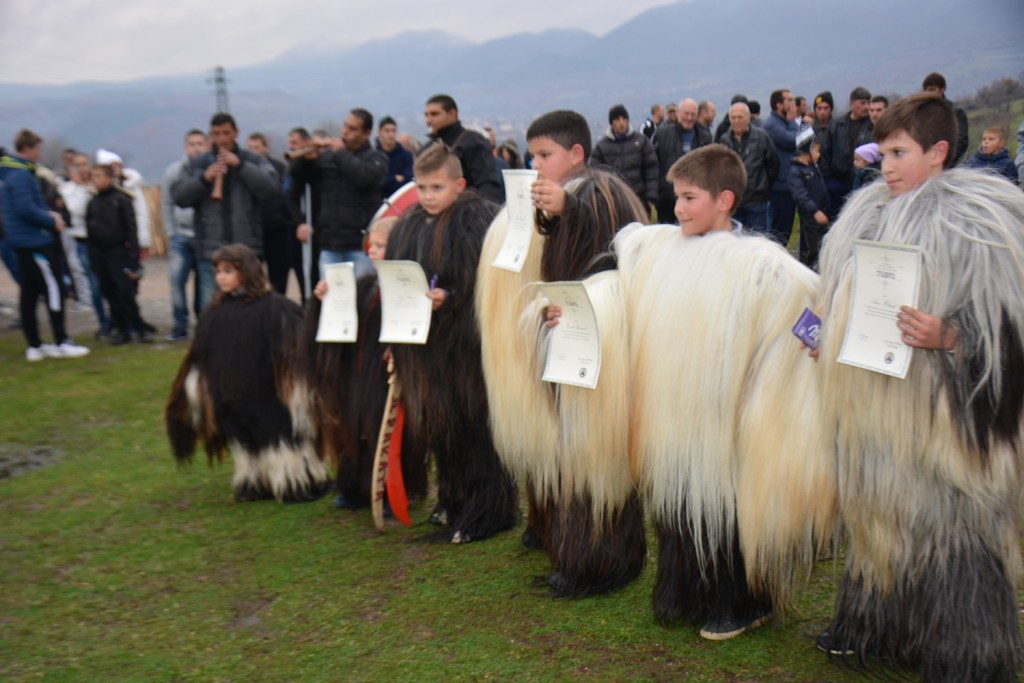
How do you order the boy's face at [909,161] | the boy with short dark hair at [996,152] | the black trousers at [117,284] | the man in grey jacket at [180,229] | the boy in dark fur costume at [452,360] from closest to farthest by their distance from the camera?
1. the boy's face at [909,161]
2. the boy in dark fur costume at [452,360]
3. the boy with short dark hair at [996,152]
4. the man in grey jacket at [180,229]
5. the black trousers at [117,284]

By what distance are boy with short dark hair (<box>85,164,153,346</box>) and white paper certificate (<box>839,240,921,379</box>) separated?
31.8ft

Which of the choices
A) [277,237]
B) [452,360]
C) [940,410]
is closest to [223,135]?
[277,237]

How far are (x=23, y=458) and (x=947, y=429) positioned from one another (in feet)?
22.0

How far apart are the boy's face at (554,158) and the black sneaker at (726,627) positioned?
2063 millimetres

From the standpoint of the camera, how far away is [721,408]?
12.1 ft

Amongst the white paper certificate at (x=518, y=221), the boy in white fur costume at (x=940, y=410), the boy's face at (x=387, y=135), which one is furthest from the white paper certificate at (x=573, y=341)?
the boy's face at (x=387, y=135)

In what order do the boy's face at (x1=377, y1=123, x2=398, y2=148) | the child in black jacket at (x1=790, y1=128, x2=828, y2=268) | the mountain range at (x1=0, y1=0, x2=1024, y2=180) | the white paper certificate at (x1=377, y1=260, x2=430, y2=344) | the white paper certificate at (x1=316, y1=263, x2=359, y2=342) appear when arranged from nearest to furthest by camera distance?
the white paper certificate at (x1=377, y1=260, x2=430, y2=344) → the white paper certificate at (x1=316, y1=263, x2=359, y2=342) → the child in black jacket at (x1=790, y1=128, x2=828, y2=268) → the mountain range at (x1=0, y1=0, x2=1024, y2=180) → the boy's face at (x1=377, y1=123, x2=398, y2=148)

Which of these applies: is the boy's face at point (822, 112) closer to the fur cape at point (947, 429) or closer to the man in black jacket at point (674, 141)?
the man in black jacket at point (674, 141)

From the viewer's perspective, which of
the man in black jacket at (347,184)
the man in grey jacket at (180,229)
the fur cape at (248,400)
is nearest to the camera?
the fur cape at (248,400)

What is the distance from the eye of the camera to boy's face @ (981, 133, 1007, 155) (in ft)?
27.8

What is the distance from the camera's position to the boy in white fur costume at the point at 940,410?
10.1 feet

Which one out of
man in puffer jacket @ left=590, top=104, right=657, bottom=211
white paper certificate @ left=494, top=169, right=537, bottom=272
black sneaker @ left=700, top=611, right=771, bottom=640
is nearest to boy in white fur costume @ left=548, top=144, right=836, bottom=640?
black sneaker @ left=700, top=611, right=771, bottom=640

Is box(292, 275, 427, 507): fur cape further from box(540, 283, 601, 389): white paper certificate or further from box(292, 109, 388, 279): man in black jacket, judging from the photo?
box(292, 109, 388, 279): man in black jacket

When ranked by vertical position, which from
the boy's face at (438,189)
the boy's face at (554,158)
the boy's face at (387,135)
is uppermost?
the boy's face at (387,135)
